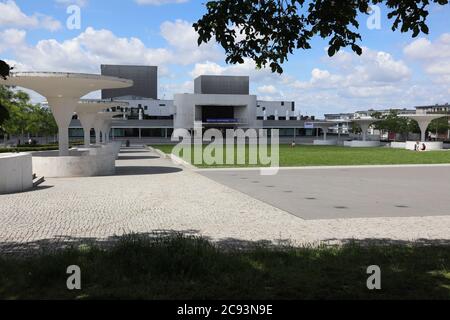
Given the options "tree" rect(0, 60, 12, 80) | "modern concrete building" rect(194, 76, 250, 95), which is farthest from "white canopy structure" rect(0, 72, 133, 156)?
"modern concrete building" rect(194, 76, 250, 95)

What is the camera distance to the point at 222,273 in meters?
5.80

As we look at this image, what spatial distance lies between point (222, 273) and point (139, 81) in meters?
130

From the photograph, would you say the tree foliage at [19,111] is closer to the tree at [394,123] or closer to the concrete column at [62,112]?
the concrete column at [62,112]

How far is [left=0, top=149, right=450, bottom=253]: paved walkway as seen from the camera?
8891 mm

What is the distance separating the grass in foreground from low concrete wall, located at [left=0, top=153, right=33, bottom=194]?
972cm

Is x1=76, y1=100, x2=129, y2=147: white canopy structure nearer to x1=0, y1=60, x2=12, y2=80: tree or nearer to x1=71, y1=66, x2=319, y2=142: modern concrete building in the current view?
x1=0, y1=60, x2=12, y2=80: tree

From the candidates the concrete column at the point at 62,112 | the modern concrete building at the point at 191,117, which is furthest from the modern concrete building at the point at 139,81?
the concrete column at the point at 62,112

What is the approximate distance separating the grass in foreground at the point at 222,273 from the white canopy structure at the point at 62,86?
15304 millimetres

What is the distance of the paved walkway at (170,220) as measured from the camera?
29.2 ft

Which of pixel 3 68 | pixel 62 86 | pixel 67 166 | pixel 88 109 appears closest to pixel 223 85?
pixel 88 109

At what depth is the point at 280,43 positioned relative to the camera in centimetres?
732
